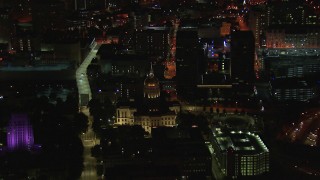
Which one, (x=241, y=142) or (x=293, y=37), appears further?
(x=293, y=37)

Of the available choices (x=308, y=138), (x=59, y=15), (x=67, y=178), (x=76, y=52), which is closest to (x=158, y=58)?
(x=76, y=52)

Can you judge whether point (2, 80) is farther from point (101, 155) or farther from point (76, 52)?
point (101, 155)

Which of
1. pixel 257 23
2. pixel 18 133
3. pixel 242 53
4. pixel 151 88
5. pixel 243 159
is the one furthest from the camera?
pixel 257 23

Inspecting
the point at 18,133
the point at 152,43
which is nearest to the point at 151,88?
the point at 18,133

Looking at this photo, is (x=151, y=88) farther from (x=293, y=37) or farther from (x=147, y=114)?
(x=293, y=37)

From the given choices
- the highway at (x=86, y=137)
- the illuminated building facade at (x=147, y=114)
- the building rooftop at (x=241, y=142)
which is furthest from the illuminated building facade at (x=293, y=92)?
the highway at (x=86, y=137)

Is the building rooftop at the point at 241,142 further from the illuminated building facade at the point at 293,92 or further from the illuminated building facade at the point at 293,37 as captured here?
the illuminated building facade at the point at 293,37
